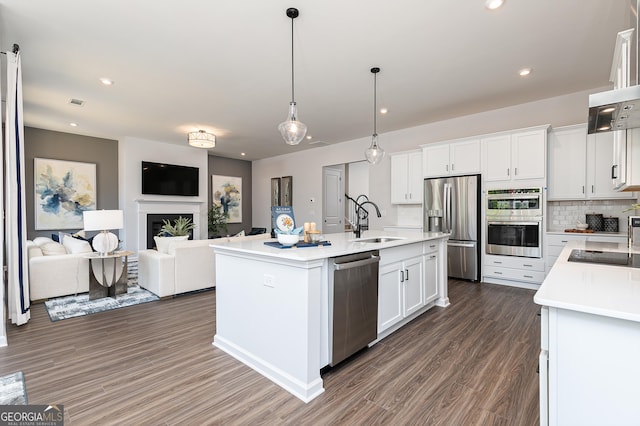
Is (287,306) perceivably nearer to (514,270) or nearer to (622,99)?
(622,99)

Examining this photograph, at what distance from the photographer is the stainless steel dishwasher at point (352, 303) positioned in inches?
86.1

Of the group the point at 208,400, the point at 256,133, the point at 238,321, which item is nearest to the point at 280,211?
the point at 238,321

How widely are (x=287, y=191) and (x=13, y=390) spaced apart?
697 cm

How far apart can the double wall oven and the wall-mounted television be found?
6622 mm

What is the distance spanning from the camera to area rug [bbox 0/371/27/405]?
1.88 metres

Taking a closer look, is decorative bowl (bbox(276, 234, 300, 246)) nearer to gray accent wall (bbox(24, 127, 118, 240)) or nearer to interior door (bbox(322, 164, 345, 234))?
interior door (bbox(322, 164, 345, 234))

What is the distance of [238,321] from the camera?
2498 mm

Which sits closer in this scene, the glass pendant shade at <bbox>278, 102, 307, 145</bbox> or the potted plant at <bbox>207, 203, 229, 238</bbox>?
the glass pendant shade at <bbox>278, 102, 307, 145</bbox>


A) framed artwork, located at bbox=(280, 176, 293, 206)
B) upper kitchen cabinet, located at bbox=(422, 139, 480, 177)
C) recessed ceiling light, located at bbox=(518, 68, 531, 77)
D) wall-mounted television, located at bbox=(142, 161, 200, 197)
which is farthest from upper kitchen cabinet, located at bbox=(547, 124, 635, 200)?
wall-mounted television, located at bbox=(142, 161, 200, 197)

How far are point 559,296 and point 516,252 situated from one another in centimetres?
397

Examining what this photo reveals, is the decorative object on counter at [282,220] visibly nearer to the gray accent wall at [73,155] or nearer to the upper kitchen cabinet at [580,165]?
the upper kitchen cabinet at [580,165]

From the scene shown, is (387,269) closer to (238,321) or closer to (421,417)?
(421,417)

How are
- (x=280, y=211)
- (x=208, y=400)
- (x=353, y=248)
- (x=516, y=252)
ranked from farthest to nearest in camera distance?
1. (x=516, y=252)
2. (x=280, y=211)
3. (x=353, y=248)
4. (x=208, y=400)

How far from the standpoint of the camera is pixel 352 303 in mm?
2320
